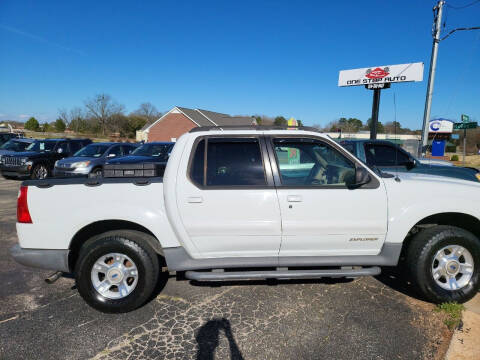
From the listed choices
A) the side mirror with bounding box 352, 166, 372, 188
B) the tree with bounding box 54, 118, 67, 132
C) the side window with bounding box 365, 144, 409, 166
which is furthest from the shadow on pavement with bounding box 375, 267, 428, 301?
the tree with bounding box 54, 118, 67, 132

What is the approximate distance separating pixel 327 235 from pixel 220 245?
44.3 inches

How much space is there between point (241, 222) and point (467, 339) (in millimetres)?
2295

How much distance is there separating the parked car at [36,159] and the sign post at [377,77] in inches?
590

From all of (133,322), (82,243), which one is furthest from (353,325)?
(82,243)

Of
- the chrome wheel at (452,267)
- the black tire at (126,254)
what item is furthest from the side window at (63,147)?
the chrome wheel at (452,267)

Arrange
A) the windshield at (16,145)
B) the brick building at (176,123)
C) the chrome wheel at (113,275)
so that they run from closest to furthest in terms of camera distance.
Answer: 1. the chrome wheel at (113,275)
2. the windshield at (16,145)
3. the brick building at (176,123)

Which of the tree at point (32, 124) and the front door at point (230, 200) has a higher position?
the tree at point (32, 124)

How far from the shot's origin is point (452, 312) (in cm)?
291

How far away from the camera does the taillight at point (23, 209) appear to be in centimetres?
285

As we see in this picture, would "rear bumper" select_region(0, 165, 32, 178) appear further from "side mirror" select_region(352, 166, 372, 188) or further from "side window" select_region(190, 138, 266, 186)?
"side mirror" select_region(352, 166, 372, 188)

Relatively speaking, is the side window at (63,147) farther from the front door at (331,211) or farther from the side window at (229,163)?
the front door at (331,211)

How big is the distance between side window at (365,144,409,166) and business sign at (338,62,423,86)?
431 inches

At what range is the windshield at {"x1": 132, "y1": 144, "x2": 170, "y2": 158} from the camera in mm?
10593

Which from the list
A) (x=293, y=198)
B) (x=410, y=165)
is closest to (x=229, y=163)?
(x=293, y=198)
